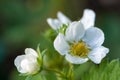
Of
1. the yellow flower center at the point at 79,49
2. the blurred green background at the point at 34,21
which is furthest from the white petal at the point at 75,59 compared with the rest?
the blurred green background at the point at 34,21

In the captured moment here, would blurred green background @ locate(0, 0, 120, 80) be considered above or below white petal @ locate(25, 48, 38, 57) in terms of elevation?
below

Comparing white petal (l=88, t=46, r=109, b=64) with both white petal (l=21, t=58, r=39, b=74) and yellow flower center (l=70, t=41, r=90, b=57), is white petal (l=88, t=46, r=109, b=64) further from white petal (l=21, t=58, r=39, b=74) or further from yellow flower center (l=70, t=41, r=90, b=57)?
white petal (l=21, t=58, r=39, b=74)

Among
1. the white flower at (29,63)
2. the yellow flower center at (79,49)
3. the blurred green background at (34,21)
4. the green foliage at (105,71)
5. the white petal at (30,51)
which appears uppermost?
the white petal at (30,51)

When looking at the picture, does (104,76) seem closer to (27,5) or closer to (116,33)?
(116,33)

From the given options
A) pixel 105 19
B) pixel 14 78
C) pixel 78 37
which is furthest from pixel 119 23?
pixel 78 37

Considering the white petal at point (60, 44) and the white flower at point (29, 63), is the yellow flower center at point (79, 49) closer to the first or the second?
the white petal at point (60, 44)

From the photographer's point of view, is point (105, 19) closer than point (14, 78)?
No

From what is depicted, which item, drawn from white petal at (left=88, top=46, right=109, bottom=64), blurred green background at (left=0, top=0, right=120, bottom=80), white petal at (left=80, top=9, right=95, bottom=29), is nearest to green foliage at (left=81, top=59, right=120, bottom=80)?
white petal at (left=88, top=46, right=109, bottom=64)

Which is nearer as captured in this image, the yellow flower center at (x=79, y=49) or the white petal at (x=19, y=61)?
the white petal at (x=19, y=61)
